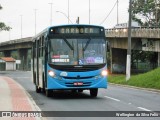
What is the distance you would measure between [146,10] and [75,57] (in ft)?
261

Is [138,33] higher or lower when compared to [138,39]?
higher

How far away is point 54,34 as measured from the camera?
74.7 ft

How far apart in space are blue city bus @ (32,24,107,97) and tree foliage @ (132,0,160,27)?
3037 inches

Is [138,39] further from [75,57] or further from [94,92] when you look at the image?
[75,57]

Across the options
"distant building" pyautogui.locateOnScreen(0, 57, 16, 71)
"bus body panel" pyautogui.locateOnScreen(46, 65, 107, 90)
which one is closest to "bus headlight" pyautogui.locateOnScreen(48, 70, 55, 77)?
"bus body panel" pyautogui.locateOnScreen(46, 65, 107, 90)

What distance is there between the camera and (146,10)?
10044 centimetres

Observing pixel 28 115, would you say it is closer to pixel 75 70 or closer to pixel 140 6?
pixel 75 70

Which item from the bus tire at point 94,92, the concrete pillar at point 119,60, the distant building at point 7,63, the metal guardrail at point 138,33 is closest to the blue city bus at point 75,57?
the bus tire at point 94,92

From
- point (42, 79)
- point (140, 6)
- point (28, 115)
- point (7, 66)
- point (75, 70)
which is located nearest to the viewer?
point (28, 115)

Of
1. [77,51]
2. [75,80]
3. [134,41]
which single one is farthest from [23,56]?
[75,80]

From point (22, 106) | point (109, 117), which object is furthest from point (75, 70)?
point (109, 117)

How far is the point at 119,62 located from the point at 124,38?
39.8ft

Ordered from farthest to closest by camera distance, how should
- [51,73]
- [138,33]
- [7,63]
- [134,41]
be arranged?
→ [7,63]
[134,41]
[138,33]
[51,73]

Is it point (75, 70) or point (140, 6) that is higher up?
point (140, 6)
